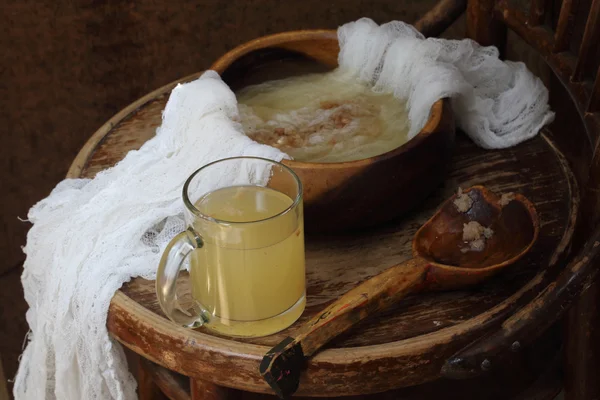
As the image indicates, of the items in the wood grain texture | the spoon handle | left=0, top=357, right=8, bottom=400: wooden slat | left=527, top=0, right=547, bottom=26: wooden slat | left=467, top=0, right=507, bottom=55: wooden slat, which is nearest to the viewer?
the spoon handle

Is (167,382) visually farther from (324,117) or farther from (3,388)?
(3,388)

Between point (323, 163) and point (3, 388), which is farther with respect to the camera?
point (3, 388)

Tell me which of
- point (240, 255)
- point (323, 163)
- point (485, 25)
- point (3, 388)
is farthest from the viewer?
point (3, 388)

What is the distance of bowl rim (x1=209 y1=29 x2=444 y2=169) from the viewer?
30.8 inches

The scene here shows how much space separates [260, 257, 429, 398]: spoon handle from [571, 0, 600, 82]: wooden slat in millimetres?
336

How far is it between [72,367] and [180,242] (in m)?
0.21

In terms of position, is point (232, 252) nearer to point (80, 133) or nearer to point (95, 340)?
point (95, 340)

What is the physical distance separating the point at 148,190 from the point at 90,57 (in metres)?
0.63

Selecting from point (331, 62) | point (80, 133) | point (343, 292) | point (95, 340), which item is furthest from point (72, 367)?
point (80, 133)

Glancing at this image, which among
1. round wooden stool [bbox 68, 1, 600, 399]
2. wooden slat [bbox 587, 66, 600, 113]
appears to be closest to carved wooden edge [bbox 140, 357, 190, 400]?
round wooden stool [bbox 68, 1, 600, 399]

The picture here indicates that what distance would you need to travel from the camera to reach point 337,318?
2.28 feet

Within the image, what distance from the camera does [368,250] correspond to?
0.83 meters

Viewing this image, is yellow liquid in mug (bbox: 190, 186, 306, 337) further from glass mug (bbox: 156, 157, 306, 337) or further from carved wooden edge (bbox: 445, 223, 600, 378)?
carved wooden edge (bbox: 445, 223, 600, 378)

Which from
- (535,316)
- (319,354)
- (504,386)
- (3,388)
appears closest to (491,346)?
(535,316)
